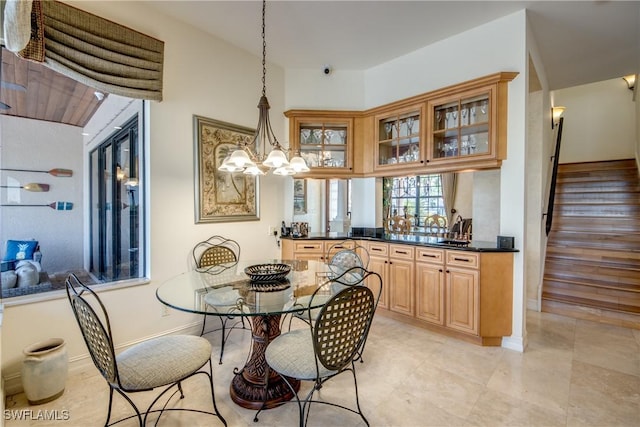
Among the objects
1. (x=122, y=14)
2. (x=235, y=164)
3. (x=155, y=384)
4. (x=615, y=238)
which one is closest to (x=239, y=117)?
(x=122, y=14)

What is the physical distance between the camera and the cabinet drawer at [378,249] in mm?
3438

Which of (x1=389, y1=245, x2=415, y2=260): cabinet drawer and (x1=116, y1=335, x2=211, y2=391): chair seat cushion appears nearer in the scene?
(x1=116, y1=335, x2=211, y2=391): chair seat cushion

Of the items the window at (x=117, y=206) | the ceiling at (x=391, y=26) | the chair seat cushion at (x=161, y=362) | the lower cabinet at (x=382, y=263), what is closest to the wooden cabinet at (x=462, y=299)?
the lower cabinet at (x=382, y=263)

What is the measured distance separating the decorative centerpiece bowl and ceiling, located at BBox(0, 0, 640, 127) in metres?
2.15

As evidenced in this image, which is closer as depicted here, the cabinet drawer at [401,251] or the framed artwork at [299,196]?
the cabinet drawer at [401,251]

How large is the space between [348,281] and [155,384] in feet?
4.40

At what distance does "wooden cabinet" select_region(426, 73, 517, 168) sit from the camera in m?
2.79

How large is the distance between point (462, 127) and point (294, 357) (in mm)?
2716

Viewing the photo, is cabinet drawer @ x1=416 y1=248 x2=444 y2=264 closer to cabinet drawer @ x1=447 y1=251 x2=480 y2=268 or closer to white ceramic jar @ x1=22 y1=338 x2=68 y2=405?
cabinet drawer @ x1=447 y1=251 x2=480 y2=268

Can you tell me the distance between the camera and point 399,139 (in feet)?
11.8

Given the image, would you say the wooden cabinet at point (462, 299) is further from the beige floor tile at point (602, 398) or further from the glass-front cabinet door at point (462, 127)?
the glass-front cabinet door at point (462, 127)

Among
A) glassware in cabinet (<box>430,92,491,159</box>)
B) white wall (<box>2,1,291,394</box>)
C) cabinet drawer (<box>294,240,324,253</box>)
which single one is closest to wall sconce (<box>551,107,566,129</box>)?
glassware in cabinet (<box>430,92,491,159</box>)

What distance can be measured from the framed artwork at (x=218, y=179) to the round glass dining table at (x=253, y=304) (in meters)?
1.00

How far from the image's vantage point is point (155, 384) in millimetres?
1483
